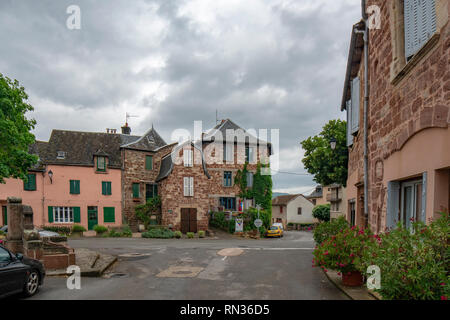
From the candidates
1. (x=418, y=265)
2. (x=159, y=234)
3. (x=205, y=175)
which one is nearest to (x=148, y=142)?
(x=205, y=175)

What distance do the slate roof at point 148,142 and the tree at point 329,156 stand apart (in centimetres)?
1665

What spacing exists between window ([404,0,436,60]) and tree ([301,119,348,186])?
8.11m

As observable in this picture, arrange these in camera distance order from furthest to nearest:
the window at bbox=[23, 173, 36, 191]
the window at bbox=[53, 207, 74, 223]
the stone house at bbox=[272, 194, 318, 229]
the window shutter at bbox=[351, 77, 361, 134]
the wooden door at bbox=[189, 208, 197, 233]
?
the stone house at bbox=[272, 194, 318, 229]
the wooden door at bbox=[189, 208, 197, 233]
the window at bbox=[53, 207, 74, 223]
the window at bbox=[23, 173, 36, 191]
the window shutter at bbox=[351, 77, 361, 134]

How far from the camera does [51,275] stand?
8.77 m

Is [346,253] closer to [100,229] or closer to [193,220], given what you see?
[193,220]

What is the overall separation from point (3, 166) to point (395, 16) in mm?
16449

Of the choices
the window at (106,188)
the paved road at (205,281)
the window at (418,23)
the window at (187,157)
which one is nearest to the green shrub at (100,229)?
the window at (106,188)

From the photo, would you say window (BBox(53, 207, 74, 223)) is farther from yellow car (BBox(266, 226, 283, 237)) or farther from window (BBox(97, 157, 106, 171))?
yellow car (BBox(266, 226, 283, 237))

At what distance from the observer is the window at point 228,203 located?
29484 mm

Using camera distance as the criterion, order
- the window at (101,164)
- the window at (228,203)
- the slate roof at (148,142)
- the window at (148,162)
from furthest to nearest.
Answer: the window at (228,203) → the window at (148,162) → the slate roof at (148,142) → the window at (101,164)

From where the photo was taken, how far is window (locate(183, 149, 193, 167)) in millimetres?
26016

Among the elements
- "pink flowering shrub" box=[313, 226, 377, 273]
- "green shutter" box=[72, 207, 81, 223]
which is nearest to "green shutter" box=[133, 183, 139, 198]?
"green shutter" box=[72, 207, 81, 223]

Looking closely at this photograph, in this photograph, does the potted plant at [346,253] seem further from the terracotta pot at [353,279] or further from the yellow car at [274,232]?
the yellow car at [274,232]
